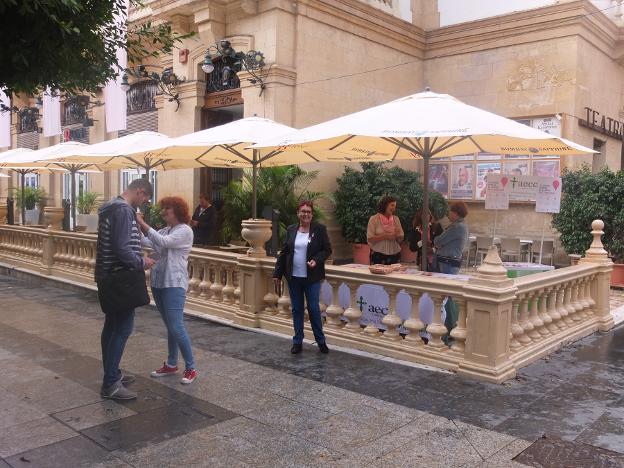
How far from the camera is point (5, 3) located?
11.4ft

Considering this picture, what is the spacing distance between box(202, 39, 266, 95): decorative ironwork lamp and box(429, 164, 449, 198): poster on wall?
5.60m

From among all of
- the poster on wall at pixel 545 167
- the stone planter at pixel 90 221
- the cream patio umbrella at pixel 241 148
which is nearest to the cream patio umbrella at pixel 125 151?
the cream patio umbrella at pixel 241 148

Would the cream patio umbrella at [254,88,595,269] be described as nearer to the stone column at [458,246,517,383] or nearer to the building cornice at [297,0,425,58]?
the stone column at [458,246,517,383]

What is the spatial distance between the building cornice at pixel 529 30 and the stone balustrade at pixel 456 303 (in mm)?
7997

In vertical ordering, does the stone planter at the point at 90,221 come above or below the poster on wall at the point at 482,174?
below

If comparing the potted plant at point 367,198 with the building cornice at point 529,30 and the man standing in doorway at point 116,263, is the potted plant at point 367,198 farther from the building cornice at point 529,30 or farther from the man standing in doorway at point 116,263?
the man standing in doorway at point 116,263

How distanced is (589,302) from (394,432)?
15.7 ft

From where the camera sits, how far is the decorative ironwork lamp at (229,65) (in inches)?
523

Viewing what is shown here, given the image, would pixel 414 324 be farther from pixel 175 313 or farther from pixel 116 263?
pixel 116 263

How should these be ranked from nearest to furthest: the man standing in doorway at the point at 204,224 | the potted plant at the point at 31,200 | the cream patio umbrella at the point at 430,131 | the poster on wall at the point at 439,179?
the cream patio umbrella at the point at 430,131 → the man standing in doorway at the point at 204,224 → the poster on wall at the point at 439,179 → the potted plant at the point at 31,200

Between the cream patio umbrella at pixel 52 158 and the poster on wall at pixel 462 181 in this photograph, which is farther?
the poster on wall at pixel 462 181

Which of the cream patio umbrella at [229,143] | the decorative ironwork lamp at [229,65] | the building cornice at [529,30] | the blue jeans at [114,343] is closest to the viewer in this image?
the blue jeans at [114,343]

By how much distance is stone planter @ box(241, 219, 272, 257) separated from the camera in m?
7.38

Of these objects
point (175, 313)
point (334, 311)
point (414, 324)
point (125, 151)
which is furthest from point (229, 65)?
point (175, 313)
